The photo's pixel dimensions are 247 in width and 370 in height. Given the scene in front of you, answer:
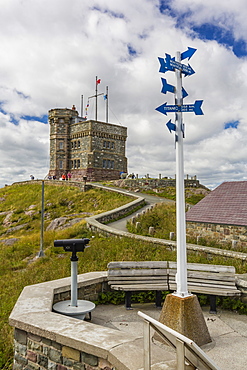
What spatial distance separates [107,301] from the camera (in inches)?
269

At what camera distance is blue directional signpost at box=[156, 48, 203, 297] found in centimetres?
509

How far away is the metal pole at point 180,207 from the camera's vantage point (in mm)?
5066

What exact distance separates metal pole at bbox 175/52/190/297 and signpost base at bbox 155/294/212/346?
0.15m

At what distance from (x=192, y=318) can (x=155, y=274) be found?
1.67 m

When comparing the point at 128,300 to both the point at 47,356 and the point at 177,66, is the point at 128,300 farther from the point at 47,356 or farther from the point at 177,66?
the point at 177,66

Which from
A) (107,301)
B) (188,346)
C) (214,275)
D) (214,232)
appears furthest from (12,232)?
(188,346)

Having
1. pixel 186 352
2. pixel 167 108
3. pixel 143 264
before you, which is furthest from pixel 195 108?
pixel 186 352

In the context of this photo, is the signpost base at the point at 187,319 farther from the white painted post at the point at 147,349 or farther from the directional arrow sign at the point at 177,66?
the directional arrow sign at the point at 177,66

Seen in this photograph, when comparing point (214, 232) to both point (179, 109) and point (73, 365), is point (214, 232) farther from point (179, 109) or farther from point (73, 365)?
point (73, 365)

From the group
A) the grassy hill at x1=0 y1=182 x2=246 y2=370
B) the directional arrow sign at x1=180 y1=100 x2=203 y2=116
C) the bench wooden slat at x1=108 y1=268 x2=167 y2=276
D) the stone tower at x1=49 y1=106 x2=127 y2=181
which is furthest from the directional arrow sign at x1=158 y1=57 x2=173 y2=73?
the stone tower at x1=49 y1=106 x2=127 y2=181

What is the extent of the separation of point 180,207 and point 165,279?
200 cm

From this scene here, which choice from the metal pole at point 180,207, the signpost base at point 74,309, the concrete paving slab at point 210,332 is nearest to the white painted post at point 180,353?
the concrete paving slab at point 210,332

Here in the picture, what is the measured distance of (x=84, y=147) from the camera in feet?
156

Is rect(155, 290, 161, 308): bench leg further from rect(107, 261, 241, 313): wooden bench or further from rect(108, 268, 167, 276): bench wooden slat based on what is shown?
rect(108, 268, 167, 276): bench wooden slat
